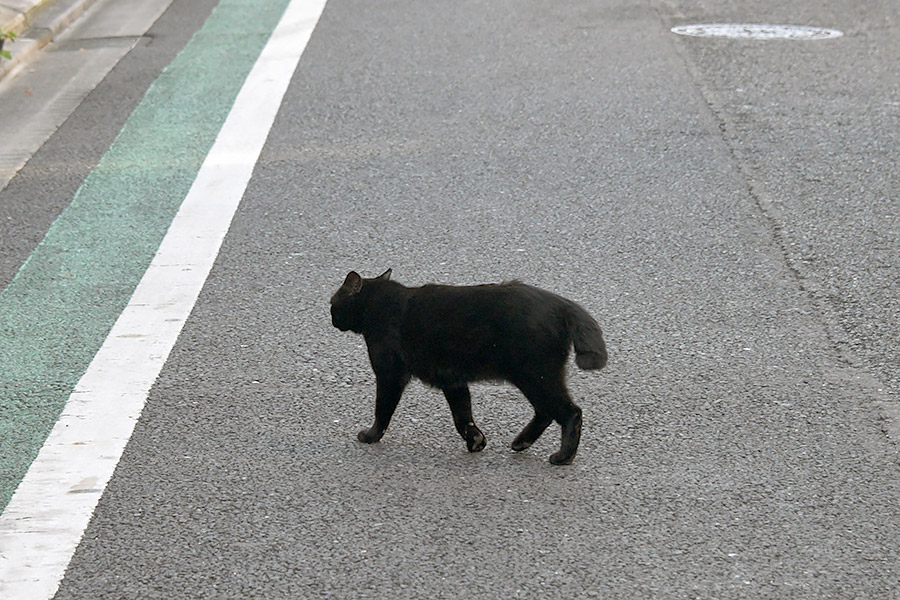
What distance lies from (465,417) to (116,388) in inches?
52.0

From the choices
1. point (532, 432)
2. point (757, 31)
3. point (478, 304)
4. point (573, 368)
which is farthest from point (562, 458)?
point (757, 31)

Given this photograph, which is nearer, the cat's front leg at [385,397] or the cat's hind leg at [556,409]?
the cat's hind leg at [556,409]

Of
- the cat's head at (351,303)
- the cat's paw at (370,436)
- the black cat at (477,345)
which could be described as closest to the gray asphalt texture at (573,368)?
the cat's paw at (370,436)

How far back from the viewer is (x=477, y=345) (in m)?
3.71

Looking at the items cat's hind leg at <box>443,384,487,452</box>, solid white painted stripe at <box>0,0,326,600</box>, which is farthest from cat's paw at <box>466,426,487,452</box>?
solid white painted stripe at <box>0,0,326,600</box>

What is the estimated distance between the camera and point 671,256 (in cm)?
553

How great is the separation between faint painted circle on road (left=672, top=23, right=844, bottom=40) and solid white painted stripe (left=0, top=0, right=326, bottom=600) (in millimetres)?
4013

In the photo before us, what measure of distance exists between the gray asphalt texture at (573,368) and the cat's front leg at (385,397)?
6 cm

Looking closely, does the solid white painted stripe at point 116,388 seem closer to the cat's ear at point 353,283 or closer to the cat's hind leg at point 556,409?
the cat's ear at point 353,283

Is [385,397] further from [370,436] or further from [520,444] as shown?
[520,444]

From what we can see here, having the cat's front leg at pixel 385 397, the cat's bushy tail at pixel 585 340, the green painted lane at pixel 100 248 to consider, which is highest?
the cat's bushy tail at pixel 585 340

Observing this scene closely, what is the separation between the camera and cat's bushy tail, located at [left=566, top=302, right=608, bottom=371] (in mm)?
3621

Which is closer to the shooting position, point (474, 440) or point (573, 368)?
point (474, 440)

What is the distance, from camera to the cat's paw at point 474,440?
3.86m
